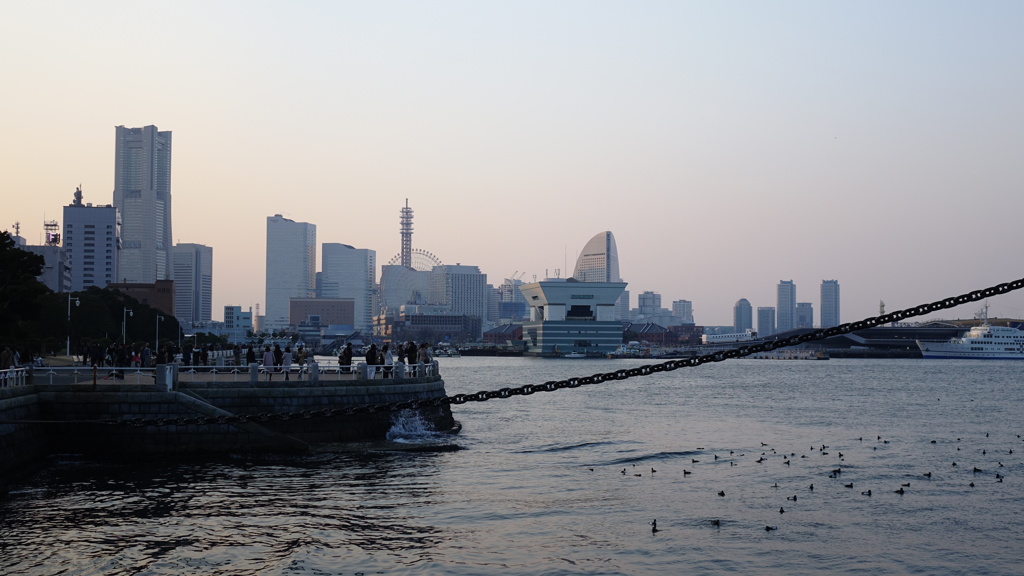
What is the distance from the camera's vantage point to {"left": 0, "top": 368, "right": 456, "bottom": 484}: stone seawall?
94.9 feet

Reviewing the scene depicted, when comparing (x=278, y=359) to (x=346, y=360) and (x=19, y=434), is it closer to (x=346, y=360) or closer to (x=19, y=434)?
(x=346, y=360)

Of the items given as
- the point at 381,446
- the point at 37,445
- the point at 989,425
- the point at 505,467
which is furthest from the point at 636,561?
the point at 989,425

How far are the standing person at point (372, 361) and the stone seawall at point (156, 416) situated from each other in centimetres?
325

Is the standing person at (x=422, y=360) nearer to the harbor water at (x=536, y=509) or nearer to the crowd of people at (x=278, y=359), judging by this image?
the crowd of people at (x=278, y=359)

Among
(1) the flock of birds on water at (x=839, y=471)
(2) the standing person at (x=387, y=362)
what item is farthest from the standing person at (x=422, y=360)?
(1) the flock of birds on water at (x=839, y=471)

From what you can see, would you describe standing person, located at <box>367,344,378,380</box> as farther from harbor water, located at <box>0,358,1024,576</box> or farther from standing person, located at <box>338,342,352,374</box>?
harbor water, located at <box>0,358,1024,576</box>

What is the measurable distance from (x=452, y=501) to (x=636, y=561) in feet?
23.1

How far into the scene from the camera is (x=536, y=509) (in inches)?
963

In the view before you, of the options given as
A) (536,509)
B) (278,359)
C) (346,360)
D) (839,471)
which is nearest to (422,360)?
(346,360)

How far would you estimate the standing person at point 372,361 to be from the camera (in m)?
36.1

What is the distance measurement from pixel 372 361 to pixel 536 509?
16.4m

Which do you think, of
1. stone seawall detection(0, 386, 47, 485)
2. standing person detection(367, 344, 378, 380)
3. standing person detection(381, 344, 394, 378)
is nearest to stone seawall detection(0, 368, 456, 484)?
stone seawall detection(0, 386, 47, 485)

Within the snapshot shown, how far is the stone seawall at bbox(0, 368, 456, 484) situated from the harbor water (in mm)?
616

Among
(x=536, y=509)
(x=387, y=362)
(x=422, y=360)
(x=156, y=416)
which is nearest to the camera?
(x=536, y=509)
